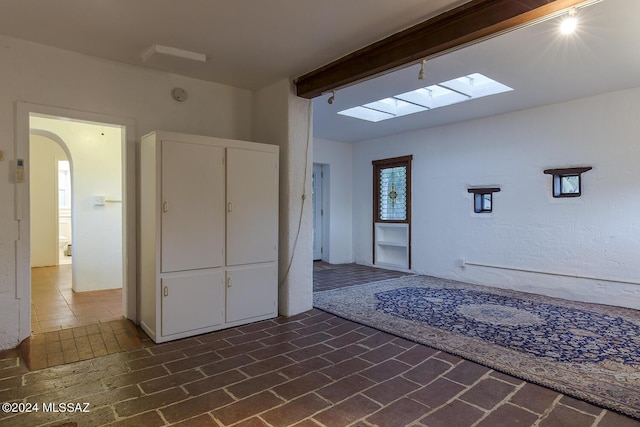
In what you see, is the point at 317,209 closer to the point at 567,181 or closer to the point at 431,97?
the point at 431,97

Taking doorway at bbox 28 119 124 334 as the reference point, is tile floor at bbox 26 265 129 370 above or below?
below

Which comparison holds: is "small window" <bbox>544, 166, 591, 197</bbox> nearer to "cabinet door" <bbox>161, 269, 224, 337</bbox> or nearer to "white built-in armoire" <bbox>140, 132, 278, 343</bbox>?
"white built-in armoire" <bbox>140, 132, 278, 343</bbox>

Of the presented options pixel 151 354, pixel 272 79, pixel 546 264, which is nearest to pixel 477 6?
pixel 272 79

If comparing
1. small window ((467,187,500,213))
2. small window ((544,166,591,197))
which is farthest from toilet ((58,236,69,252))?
small window ((544,166,591,197))

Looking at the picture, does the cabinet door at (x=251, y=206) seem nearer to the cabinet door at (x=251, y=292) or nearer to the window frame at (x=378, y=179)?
the cabinet door at (x=251, y=292)

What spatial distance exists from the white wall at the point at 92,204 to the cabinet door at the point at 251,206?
7.95ft

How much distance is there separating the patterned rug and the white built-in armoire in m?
1.08

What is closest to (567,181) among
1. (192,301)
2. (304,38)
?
(304,38)

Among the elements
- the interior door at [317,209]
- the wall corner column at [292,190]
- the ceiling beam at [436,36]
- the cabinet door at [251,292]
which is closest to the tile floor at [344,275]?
the interior door at [317,209]

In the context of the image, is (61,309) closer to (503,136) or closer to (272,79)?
(272,79)

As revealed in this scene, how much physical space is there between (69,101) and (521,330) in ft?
15.7

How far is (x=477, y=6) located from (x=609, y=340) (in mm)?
3084

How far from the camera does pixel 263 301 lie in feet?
12.7

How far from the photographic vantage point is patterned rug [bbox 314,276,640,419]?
8.36 ft
